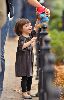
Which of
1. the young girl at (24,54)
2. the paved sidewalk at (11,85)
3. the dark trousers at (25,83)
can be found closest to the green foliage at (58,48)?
the paved sidewalk at (11,85)

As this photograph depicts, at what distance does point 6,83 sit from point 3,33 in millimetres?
2073

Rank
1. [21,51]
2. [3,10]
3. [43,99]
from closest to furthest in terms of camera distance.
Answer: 1. [3,10]
2. [43,99]
3. [21,51]

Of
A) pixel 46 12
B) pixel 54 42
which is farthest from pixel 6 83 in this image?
pixel 54 42

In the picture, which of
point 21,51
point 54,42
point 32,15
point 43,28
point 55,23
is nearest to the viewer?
point 43,28

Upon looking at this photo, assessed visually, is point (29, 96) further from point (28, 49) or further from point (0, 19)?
point (0, 19)

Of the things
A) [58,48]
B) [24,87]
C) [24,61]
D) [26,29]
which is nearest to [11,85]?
[24,87]

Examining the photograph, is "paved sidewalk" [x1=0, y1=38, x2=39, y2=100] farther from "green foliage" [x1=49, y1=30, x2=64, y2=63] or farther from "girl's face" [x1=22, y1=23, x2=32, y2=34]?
"green foliage" [x1=49, y1=30, x2=64, y2=63]

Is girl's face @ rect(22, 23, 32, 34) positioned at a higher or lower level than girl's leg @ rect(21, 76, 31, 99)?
higher

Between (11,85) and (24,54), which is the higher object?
(24,54)

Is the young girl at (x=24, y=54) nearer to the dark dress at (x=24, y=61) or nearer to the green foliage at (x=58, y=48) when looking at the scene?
the dark dress at (x=24, y=61)

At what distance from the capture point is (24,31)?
7.39 metres

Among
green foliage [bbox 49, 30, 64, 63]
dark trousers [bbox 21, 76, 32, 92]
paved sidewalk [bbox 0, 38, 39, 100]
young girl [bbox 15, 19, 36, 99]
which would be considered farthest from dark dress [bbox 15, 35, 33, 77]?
green foliage [bbox 49, 30, 64, 63]

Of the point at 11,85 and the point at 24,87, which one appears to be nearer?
the point at 24,87

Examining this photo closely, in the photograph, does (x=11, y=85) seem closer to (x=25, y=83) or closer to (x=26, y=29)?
(x=25, y=83)
